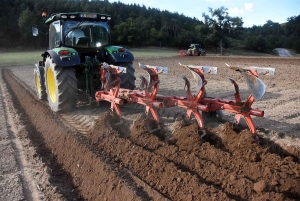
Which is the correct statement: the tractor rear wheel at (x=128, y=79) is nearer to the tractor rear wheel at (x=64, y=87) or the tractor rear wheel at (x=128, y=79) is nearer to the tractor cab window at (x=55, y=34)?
the tractor rear wheel at (x=64, y=87)

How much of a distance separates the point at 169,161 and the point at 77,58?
3422 millimetres

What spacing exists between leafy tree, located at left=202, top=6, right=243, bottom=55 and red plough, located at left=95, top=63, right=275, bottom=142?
163ft

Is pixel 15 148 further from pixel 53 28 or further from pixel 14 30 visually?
pixel 14 30

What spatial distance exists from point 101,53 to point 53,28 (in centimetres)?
131

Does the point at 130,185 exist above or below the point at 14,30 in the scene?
below

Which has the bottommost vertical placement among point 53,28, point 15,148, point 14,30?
point 15,148

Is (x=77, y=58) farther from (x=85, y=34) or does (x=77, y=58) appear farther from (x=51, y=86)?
(x=51, y=86)

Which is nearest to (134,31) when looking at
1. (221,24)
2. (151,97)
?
(221,24)

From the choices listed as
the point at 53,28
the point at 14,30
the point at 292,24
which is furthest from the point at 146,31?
the point at 53,28

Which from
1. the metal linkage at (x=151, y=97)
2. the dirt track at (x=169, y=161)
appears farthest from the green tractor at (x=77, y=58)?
the dirt track at (x=169, y=161)

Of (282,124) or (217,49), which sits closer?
(282,124)

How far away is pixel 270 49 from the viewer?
56469mm

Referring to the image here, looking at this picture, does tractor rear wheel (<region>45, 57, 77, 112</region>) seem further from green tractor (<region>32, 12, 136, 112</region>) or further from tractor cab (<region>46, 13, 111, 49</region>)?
tractor cab (<region>46, 13, 111, 49</region>)

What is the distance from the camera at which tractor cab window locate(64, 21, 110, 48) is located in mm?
6676
